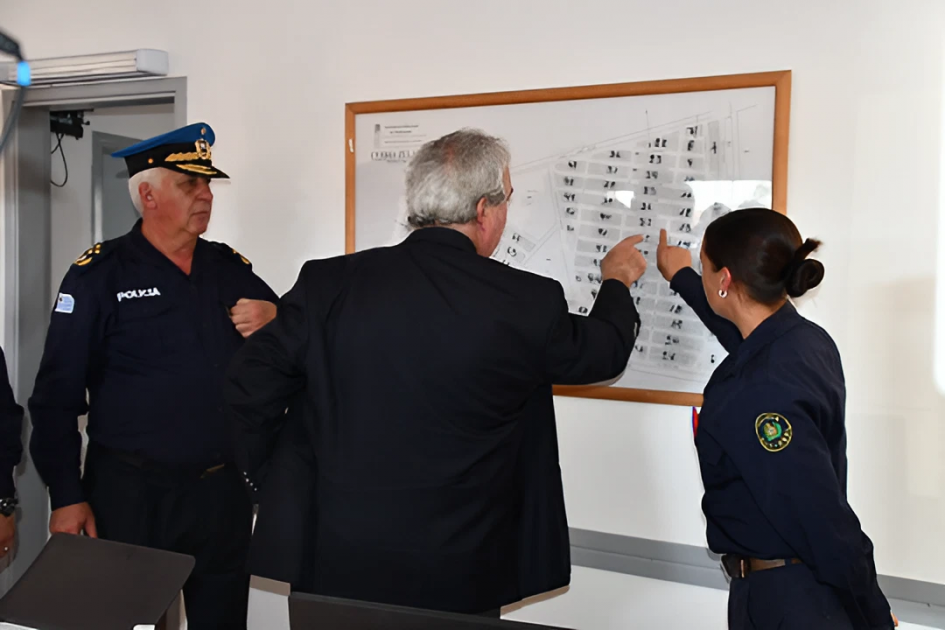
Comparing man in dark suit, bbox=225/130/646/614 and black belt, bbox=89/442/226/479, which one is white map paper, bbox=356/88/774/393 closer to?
man in dark suit, bbox=225/130/646/614

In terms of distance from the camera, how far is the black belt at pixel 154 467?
2176mm

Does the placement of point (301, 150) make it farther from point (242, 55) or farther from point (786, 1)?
point (786, 1)

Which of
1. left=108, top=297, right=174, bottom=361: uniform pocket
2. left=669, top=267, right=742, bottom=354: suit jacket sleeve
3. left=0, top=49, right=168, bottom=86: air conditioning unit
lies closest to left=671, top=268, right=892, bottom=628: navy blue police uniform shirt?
left=669, top=267, right=742, bottom=354: suit jacket sleeve

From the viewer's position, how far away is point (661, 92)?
205 cm

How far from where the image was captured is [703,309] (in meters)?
1.91

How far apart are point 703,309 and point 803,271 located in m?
0.41

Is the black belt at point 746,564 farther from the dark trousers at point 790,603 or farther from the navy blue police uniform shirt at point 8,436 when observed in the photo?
the navy blue police uniform shirt at point 8,436

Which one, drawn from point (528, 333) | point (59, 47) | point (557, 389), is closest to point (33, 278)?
point (59, 47)

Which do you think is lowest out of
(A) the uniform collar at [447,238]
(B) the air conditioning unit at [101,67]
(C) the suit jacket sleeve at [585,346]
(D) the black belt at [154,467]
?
(D) the black belt at [154,467]

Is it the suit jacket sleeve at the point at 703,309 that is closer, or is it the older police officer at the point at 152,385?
the suit jacket sleeve at the point at 703,309

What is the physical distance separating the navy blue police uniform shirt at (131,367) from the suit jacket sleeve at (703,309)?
128 cm

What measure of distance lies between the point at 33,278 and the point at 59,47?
0.91 meters

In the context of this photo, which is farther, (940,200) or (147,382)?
(147,382)

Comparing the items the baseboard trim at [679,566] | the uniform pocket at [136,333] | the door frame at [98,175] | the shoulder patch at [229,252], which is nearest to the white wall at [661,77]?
the baseboard trim at [679,566]
